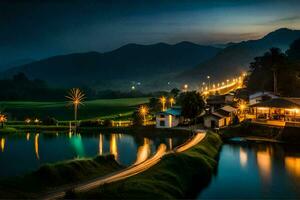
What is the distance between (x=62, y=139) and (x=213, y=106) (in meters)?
29.7

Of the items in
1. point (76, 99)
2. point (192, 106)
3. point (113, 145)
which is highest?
point (76, 99)

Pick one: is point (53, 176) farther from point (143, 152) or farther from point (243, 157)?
point (243, 157)

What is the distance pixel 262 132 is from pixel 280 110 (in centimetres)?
610

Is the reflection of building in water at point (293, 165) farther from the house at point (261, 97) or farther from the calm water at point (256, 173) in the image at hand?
the house at point (261, 97)

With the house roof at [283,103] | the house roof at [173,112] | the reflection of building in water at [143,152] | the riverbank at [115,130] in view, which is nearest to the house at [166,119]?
the house roof at [173,112]

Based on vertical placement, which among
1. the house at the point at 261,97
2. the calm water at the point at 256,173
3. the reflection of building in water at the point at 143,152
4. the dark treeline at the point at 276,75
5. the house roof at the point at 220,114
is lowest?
the calm water at the point at 256,173

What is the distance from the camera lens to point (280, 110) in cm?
5816

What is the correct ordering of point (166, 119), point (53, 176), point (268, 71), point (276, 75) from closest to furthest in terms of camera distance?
point (53, 176) < point (166, 119) < point (276, 75) < point (268, 71)

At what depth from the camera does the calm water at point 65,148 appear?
40062 millimetres

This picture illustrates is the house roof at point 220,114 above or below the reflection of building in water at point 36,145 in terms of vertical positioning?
above

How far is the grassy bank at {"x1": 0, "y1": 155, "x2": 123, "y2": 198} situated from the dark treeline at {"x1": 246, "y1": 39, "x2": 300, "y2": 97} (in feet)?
148

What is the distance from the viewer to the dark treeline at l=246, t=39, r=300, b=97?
71.9 metres

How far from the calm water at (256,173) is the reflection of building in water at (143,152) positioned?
7.15m

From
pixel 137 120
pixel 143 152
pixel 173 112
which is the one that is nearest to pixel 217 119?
pixel 173 112
